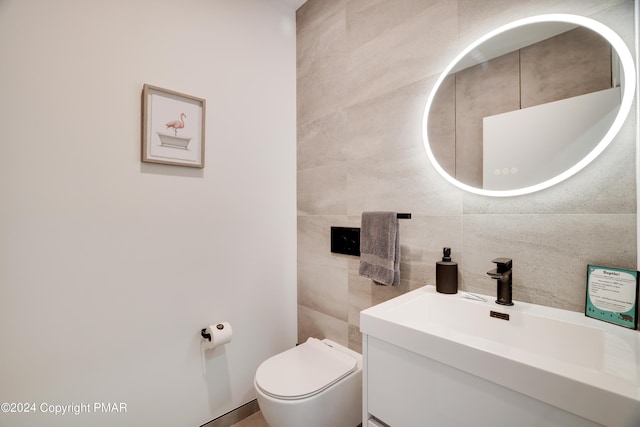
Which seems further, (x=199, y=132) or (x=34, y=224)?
(x=199, y=132)

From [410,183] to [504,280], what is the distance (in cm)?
54

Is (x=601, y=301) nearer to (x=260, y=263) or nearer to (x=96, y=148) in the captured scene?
(x=260, y=263)

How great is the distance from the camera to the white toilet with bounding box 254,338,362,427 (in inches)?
41.9

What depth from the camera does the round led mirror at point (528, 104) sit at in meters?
0.80

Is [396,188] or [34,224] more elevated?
[396,188]

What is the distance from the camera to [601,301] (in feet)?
2.50

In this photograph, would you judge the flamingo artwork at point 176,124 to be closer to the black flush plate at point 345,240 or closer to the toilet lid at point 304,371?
the black flush plate at point 345,240

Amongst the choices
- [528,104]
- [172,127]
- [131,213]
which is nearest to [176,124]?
[172,127]

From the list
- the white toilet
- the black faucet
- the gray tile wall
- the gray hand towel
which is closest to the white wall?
the gray tile wall

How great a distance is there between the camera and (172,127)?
1.30 m

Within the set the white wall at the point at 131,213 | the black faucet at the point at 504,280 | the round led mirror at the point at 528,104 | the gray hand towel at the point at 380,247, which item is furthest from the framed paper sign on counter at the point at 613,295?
the white wall at the point at 131,213

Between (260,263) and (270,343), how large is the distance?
528 millimetres

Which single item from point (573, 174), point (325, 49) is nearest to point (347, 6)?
point (325, 49)

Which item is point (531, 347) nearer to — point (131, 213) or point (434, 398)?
Answer: point (434, 398)
